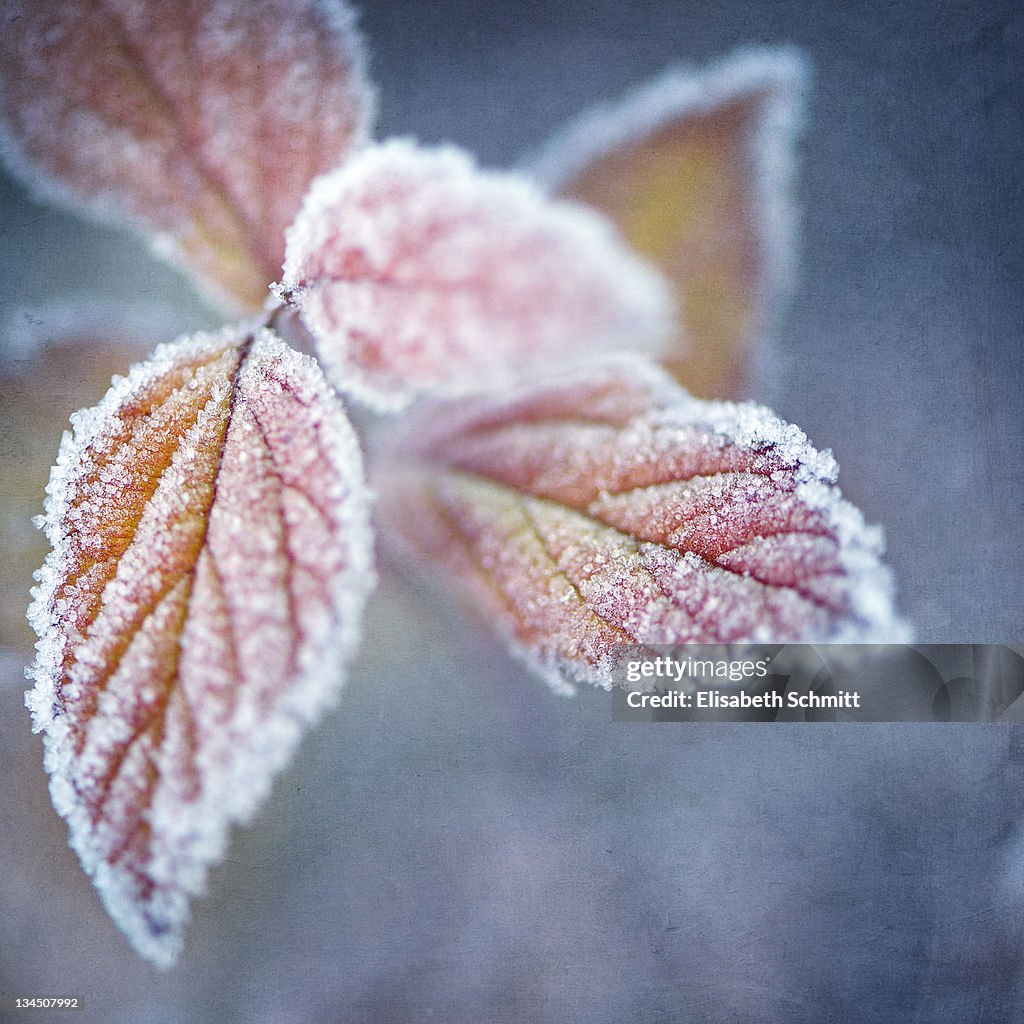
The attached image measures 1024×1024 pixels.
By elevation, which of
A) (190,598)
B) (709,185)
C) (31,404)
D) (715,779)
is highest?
(709,185)

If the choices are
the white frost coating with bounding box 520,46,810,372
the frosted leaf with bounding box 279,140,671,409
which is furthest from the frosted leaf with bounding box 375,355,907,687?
the white frost coating with bounding box 520,46,810,372

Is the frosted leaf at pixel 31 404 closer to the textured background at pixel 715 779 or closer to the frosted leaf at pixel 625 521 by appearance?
the textured background at pixel 715 779

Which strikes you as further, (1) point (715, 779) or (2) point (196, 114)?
(1) point (715, 779)

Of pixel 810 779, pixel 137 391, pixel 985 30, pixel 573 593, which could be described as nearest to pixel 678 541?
pixel 573 593

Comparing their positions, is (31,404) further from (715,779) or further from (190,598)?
(715,779)

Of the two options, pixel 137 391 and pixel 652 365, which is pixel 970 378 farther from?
pixel 137 391

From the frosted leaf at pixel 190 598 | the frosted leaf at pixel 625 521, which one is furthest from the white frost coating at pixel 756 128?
the frosted leaf at pixel 190 598

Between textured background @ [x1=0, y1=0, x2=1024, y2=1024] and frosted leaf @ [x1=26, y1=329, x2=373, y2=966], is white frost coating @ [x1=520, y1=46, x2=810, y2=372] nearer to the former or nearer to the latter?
textured background @ [x1=0, y1=0, x2=1024, y2=1024]

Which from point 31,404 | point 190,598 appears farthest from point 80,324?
point 190,598
